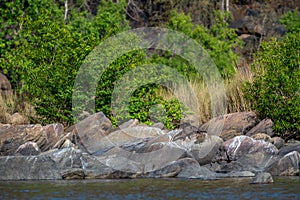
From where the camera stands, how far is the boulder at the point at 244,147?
1591 centimetres

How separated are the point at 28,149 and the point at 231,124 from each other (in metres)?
5.98

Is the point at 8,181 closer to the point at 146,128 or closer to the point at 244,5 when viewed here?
the point at 146,128

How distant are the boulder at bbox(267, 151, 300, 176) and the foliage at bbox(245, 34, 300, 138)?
3.41m

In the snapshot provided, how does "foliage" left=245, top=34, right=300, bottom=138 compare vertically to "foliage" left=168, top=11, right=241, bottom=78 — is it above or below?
below

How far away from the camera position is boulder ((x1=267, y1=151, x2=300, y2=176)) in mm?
14531

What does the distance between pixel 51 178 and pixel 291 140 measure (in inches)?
287

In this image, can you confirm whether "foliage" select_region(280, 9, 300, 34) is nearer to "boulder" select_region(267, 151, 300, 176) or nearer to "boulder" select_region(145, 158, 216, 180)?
"boulder" select_region(267, 151, 300, 176)

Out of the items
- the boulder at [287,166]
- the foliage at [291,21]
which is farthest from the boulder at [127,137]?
the foliage at [291,21]

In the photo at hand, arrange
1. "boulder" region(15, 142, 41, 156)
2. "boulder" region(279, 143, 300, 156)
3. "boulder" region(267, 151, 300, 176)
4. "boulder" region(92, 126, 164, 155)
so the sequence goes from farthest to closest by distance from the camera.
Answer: "boulder" region(92, 126, 164, 155)
"boulder" region(15, 142, 41, 156)
"boulder" region(279, 143, 300, 156)
"boulder" region(267, 151, 300, 176)

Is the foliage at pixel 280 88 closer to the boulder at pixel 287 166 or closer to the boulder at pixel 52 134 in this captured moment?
the boulder at pixel 287 166

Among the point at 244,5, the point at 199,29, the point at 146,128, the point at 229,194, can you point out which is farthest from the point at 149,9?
the point at 229,194

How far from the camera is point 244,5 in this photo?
3694 cm

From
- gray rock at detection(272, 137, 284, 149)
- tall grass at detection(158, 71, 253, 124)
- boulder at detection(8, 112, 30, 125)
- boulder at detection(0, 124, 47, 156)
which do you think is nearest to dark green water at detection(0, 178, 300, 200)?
boulder at detection(0, 124, 47, 156)

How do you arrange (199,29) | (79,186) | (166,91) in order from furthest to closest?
(199,29)
(166,91)
(79,186)
